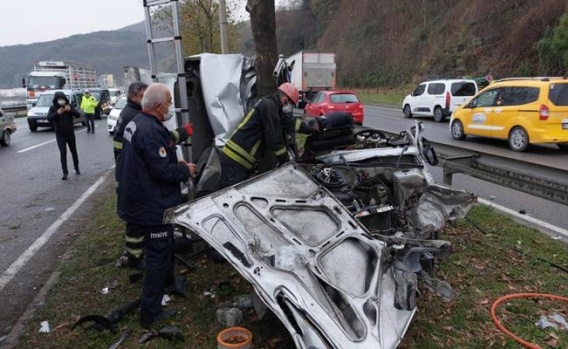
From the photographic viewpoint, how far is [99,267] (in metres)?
4.81

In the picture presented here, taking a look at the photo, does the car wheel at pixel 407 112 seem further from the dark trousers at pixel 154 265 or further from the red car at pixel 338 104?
the dark trousers at pixel 154 265

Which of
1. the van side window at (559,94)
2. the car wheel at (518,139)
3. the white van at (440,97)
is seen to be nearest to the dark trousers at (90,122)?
the white van at (440,97)

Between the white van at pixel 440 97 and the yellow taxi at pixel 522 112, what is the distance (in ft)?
19.9

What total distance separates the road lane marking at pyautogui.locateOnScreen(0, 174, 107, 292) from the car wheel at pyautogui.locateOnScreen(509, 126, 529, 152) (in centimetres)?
972

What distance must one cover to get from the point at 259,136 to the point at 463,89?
16.5 m

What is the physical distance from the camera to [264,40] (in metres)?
6.31

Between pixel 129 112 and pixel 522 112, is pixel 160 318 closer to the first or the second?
pixel 129 112

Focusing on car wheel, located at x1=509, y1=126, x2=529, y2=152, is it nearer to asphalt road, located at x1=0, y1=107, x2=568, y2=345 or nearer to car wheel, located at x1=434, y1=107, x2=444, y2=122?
asphalt road, located at x1=0, y1=107, x2=568, y2=345

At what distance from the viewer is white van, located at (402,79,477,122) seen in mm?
18812

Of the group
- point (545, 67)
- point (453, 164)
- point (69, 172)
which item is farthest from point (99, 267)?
point (545, 67)

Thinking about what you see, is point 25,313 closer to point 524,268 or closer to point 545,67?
point 524,268

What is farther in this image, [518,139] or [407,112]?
[407,112]

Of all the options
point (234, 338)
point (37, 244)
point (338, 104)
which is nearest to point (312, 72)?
point (338, 104)

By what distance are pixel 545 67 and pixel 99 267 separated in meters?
23.6
